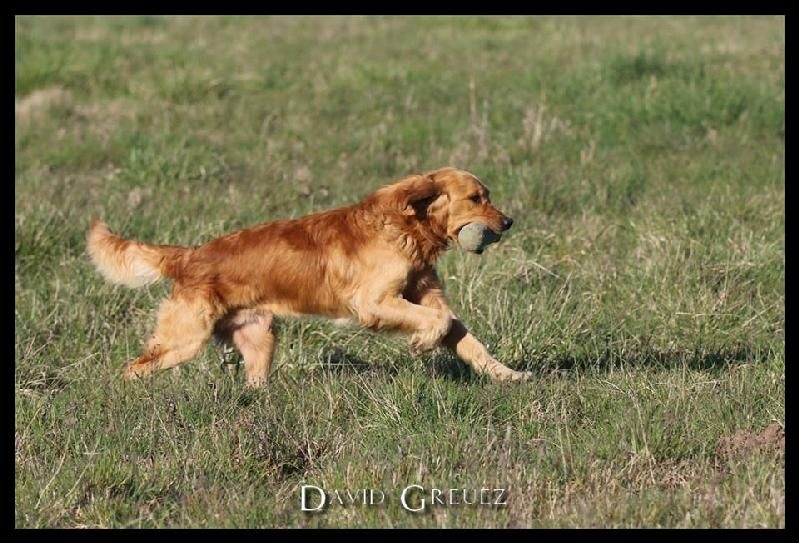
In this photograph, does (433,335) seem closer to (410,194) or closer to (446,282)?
(410,194)

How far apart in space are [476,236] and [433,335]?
541mm

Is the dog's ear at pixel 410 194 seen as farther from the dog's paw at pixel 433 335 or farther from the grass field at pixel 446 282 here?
the grass field at pixel 446 282

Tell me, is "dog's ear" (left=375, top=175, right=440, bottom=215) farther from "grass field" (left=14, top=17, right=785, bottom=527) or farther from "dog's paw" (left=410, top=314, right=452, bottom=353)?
A: "grass field" (left=14, top=17, right=785, bottom=527)

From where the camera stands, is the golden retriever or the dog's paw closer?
the dog's paw

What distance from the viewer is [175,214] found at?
953 cm

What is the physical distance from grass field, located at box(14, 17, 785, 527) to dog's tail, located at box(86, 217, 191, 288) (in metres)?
0.52

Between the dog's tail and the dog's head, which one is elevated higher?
the dog's head

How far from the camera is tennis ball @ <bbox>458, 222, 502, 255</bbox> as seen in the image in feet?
20.6

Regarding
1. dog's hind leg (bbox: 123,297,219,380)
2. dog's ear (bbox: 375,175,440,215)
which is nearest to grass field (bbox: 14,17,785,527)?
dog's hind leg (bbox: 123,297,219,380)

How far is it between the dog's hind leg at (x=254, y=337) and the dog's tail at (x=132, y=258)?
0.41 m

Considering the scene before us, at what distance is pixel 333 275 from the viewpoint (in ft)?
21.1

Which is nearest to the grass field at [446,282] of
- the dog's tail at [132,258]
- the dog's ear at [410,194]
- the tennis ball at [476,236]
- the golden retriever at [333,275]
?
the golden retriever at [333,275]
